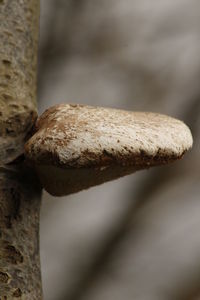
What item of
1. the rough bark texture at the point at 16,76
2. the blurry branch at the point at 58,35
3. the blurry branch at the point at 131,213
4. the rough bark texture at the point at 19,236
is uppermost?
the rough bark texture at the point at 16,76

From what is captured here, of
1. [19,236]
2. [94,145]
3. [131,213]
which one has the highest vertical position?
[94,145]

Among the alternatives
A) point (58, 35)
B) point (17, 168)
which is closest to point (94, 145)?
point (17, 168)

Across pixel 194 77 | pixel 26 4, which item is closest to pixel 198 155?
pixel 194 77

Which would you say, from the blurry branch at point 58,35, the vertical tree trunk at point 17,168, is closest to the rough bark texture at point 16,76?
the vertical tree trunk at point 17,168

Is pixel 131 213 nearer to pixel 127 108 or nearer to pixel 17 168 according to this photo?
pixel 127 108

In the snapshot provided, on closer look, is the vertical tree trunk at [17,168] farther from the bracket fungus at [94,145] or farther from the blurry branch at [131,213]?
the blurry branch at [131,213]

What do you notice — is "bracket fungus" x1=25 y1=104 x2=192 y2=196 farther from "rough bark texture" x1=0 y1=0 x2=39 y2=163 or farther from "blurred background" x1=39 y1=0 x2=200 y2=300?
"blurred background" x1=39 y1=0 x2=200 y2=300

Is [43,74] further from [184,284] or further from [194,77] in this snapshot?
[184,284]
